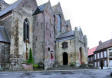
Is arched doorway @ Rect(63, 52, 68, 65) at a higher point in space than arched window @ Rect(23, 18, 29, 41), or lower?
lower

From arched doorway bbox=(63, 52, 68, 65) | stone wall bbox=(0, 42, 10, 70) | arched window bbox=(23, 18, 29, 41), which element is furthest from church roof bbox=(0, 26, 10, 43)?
arched doorway bbox=(63, 52, 68, 65)

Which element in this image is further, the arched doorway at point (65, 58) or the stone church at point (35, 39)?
the arched doorway at point (65, 58)

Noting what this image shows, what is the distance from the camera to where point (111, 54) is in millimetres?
44562

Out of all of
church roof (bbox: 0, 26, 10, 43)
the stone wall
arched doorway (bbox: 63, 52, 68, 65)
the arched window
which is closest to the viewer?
the stone wall

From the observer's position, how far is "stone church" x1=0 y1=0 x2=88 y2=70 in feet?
97.3

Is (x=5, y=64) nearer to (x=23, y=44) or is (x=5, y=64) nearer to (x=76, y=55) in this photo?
(x=23, y=44)

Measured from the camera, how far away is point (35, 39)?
33.5m

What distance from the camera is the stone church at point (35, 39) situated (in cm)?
2965

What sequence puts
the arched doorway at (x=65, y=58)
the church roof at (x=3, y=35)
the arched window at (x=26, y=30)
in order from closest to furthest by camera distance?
the church roof at (x=3, y=35), the arched window at (x=26, y=30), the arched doorway at (x=65, y=58)

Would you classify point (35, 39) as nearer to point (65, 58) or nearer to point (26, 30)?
point (26, 30)

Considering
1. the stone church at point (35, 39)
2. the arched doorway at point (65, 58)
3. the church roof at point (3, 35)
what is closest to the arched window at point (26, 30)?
the stone church at point (35, 39)

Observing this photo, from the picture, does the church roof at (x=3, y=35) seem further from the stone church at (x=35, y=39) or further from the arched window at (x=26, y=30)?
the arched window at (x=26, y=30)

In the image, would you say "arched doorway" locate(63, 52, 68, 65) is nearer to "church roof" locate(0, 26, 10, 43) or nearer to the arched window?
the arched window

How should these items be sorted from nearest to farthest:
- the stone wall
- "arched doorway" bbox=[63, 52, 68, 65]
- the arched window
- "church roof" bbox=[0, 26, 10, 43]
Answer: the stone wall → "church roof" bbox=[0, 26, 10, 43] → the arched window → "arched doorway" bbox=[63, 52, 68, 65]
